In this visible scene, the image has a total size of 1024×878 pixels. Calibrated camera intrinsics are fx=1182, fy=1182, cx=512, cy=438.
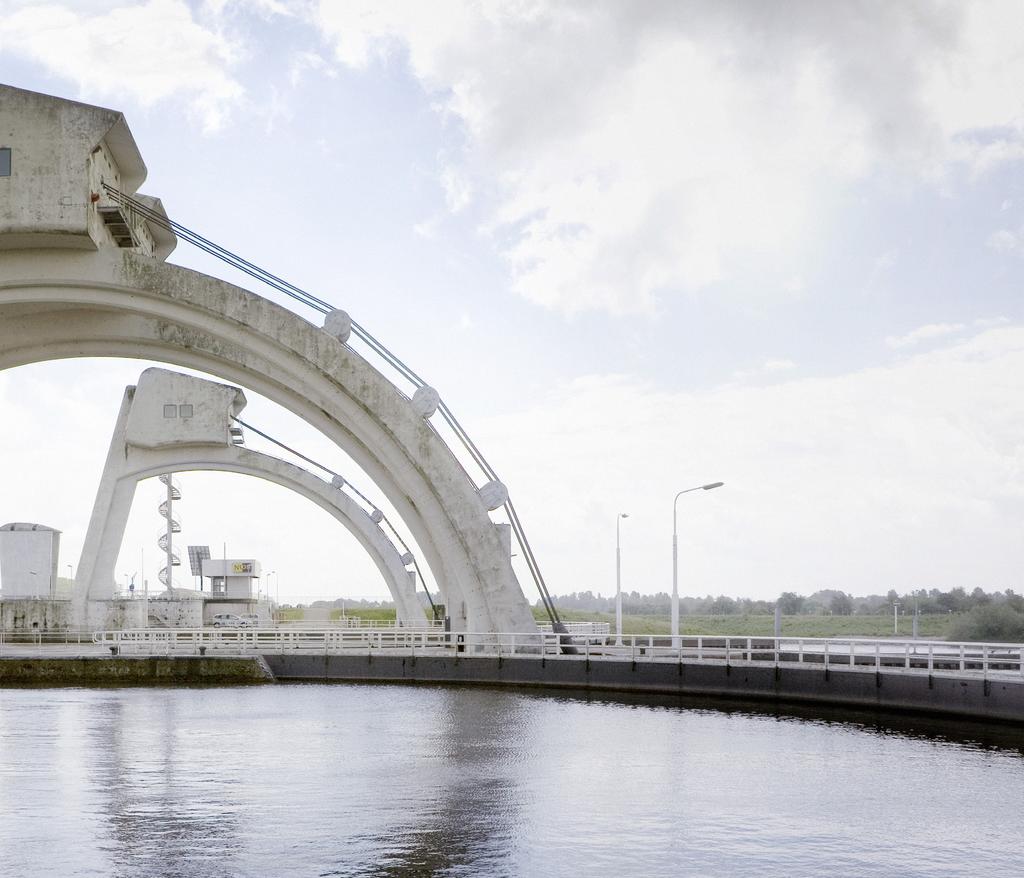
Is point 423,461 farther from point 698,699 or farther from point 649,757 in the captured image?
point 649,757

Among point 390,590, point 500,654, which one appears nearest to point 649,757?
point 500,654

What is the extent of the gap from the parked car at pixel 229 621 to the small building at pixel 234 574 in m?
3.99

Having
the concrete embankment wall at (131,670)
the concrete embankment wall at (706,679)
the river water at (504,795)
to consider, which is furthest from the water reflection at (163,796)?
the concrete embankment wall at (706,679)

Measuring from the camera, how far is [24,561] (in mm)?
53969

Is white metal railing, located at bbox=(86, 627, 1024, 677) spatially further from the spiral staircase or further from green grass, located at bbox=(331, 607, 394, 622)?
green grass, located at bbox=(331, 607, 394, 622)

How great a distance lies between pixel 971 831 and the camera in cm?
1405

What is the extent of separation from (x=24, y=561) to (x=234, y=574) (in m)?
18.5

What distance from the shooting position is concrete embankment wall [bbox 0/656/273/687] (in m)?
37.0

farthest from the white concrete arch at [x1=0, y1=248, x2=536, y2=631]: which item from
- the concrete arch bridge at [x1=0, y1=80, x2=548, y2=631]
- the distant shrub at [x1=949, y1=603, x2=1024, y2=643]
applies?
the distant shrub at [x1=949, y1=603, x2=1024, y2=643]

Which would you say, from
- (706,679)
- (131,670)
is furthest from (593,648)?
(131,670)

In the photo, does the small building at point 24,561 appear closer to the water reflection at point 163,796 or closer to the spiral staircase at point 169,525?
the spiral staircase at point 169,525

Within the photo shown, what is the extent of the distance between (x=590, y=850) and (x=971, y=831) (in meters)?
4.78

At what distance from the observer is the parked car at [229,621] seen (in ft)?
202

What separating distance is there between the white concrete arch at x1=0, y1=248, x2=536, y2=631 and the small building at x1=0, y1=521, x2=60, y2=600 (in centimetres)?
1795
